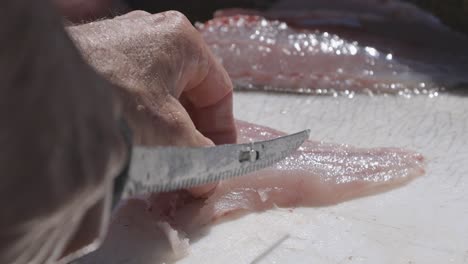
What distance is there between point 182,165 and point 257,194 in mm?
614

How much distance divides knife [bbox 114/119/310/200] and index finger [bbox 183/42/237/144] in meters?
0.28

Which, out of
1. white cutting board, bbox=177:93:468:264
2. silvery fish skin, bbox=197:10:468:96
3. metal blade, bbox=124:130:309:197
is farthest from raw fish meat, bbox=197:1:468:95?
metal blade, bbox=124:130:309:197

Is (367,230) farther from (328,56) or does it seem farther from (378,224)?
(328,56)

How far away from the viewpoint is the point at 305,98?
2.33 metres

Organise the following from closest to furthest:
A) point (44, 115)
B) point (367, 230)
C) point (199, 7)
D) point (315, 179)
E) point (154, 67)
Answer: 1. point (44, 115)
2. point (154, 67)
3. point (367, 230)
4. point (315, 179)
5. point (199, 7)

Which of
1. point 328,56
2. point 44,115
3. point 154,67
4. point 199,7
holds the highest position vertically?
point 44,115

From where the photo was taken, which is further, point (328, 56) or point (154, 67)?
point (328, 56)

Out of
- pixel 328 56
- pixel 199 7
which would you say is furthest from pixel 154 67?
pixel 199 7

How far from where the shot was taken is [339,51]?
2537 millimetres

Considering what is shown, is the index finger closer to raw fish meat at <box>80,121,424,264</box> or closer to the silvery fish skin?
raw fish meat at <box>80,121,424,264</box>

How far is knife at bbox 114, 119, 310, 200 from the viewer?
88cm

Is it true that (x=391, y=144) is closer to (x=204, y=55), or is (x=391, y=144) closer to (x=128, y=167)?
(x=204, y=55)

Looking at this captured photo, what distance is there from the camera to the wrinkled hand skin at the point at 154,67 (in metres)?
1.33

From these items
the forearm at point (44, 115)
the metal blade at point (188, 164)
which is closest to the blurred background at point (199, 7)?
the metal blade at point (188, 164)
